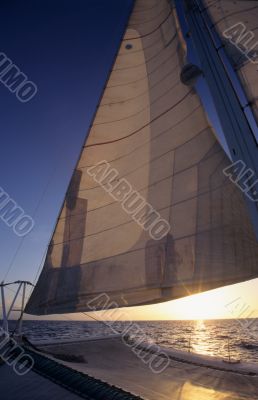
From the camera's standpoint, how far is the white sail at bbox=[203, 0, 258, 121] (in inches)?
182

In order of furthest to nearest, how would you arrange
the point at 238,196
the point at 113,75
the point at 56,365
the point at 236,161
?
the point at 113,75 < the point at 238,196 < the point at 236,161 < the point at 56,365

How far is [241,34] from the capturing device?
4910 mm

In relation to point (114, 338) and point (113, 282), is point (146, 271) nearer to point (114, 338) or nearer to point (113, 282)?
point (113, 282)

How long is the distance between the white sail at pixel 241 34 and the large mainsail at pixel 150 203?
3.73 feet

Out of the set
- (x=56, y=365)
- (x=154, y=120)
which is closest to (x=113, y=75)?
(x=154, y=120)

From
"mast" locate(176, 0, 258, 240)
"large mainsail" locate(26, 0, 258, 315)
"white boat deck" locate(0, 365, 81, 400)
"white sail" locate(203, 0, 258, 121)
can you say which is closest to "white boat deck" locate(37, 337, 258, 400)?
"white boat deck" locate(0, 365, 81, 400)

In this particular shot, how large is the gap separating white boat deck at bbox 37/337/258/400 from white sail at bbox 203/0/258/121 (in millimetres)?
3995

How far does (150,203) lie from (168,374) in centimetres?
294

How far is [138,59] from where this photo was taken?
7.45 meters

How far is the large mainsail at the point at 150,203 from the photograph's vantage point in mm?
4641

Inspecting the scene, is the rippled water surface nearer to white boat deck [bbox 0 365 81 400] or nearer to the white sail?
white boat deck [bbox 0 365 81 400]

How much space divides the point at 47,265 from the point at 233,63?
16.6 ft

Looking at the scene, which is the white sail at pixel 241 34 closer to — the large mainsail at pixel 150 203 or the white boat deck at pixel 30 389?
the large mainsail at pixel 150 203

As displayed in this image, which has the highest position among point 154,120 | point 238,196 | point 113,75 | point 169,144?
point 113,75
